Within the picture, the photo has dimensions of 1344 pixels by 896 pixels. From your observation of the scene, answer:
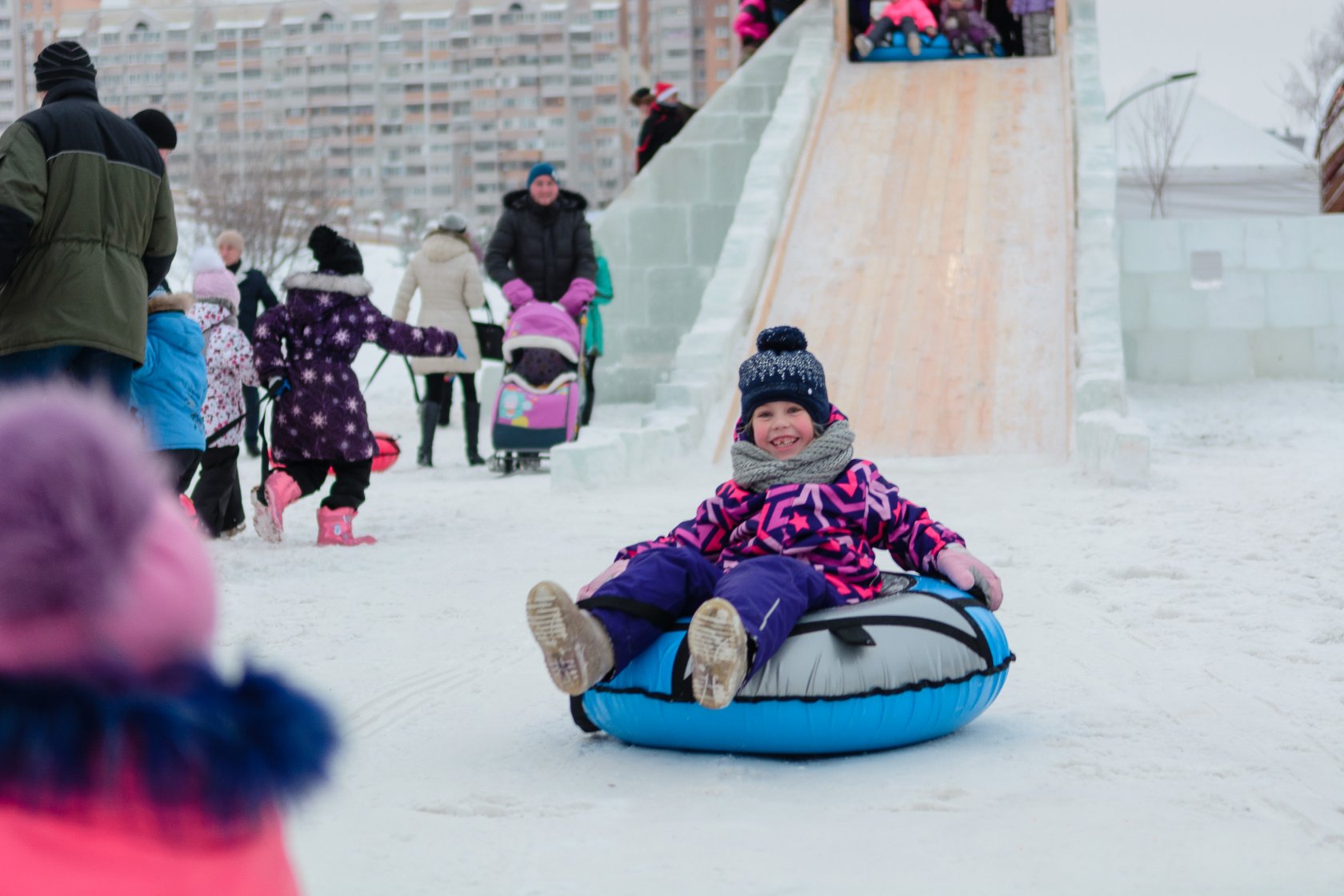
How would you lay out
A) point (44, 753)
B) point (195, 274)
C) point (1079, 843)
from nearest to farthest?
point (44, 753) → point (1079, 843) → point (195, 274)

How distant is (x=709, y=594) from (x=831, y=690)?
393 mm

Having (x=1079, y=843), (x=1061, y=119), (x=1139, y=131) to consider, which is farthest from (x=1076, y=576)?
(x=1139, y=131)

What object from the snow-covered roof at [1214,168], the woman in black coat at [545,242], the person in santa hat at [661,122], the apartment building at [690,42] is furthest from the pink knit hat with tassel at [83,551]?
the apartment building at [690,42]

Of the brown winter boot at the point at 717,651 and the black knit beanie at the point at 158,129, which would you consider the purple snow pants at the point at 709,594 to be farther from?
the black knit beanie at the point at 158,129

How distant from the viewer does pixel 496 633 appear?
457cm

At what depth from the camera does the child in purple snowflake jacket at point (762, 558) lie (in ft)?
9.59

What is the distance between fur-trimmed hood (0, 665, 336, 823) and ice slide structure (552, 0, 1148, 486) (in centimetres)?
656

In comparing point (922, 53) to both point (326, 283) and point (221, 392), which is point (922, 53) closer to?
point (326, 283)

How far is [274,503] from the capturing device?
623cm

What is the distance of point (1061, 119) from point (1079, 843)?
10.5 m

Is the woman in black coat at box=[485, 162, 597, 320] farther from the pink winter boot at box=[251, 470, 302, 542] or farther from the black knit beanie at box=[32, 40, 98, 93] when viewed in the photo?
the black knit beanie at box=[32, 40, 98, 93]

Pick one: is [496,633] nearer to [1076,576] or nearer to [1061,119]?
[1076,576]

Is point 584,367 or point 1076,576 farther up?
point 584,367

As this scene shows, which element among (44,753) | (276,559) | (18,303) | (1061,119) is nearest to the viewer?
(44,753)
